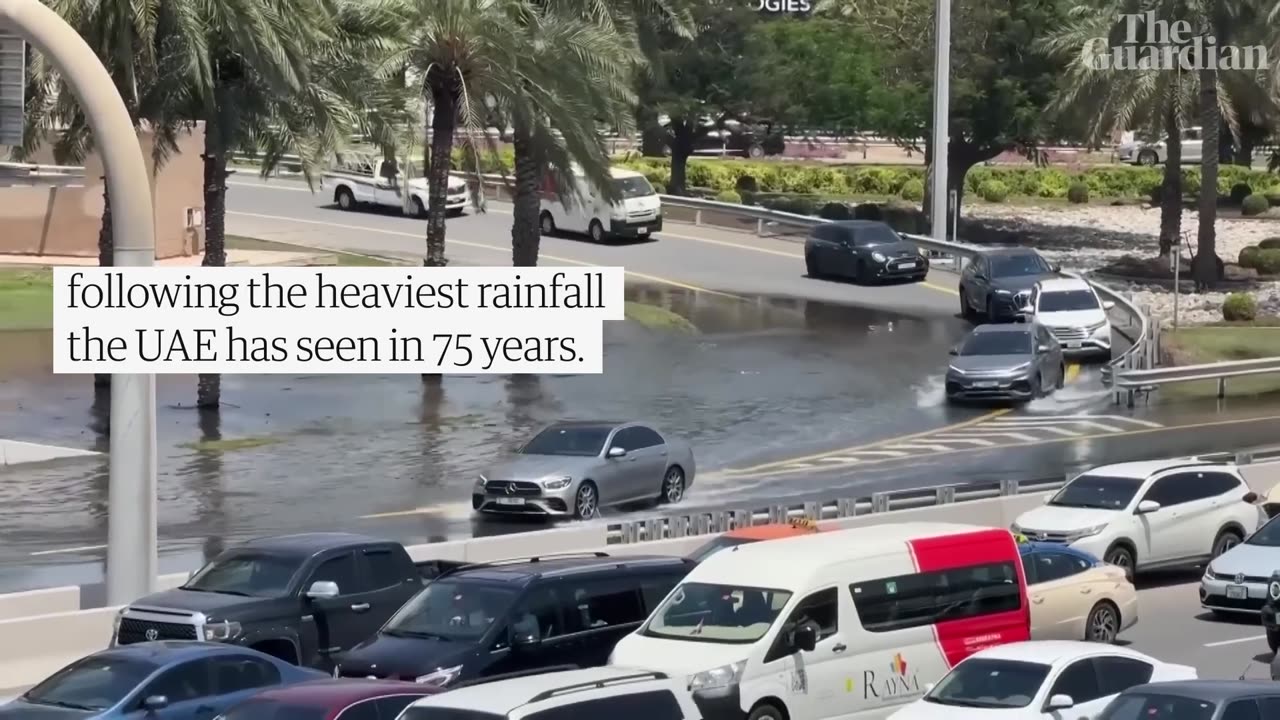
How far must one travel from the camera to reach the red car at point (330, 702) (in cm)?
1270

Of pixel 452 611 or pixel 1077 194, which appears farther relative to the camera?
pixel 1077 194

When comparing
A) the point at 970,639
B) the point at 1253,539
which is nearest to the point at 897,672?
the point at 970,639

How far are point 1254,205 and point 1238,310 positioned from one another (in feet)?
66.1

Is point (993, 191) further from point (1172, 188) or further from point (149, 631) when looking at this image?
point (149, 631)

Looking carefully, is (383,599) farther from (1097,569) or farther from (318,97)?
(318,97)

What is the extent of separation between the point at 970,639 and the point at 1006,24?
167 ft

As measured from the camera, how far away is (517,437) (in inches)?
1409

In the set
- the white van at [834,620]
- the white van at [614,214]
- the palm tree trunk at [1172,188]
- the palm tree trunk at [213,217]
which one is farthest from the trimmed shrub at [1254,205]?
the white van at [834,620]

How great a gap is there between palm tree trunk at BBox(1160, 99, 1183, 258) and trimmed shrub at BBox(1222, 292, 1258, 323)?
12.7 ft

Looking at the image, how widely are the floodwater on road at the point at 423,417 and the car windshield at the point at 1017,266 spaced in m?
1.85

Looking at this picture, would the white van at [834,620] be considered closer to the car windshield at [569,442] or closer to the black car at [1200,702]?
the black car at [1200,702]

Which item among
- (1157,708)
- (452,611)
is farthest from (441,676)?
(1157,708)

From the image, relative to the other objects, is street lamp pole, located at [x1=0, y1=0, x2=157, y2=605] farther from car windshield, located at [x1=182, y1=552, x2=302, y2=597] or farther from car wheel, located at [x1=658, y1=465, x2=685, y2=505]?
car wheel, located at [x1=658, y1=465, x2=685, y2=505]

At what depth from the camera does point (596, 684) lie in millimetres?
12164
